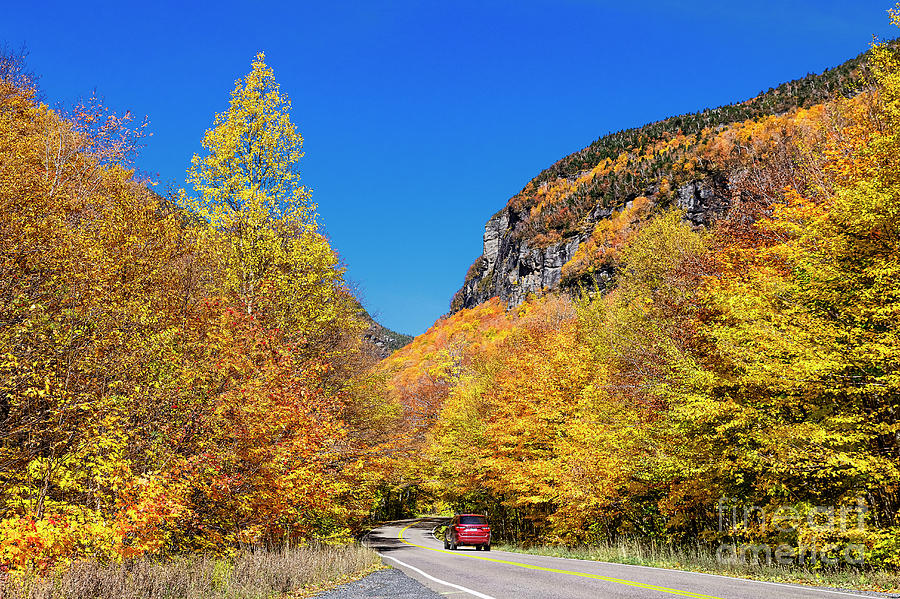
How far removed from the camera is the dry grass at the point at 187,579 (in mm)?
7707

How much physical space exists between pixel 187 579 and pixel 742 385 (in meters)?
14.8

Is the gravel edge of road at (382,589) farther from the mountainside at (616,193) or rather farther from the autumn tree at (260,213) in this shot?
the mountainside at (616,193)

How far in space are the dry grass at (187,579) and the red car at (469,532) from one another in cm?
1196

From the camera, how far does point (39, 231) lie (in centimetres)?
1189

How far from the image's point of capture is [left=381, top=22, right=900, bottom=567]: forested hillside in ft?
40.2

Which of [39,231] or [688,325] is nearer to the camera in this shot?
[39,231]

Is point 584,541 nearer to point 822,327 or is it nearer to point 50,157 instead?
point 822,327

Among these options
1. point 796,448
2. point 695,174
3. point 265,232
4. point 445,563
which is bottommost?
point 445,563

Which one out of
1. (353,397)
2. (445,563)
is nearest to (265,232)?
(353,397)

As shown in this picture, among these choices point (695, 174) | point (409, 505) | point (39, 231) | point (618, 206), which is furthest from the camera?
point (618, 206)

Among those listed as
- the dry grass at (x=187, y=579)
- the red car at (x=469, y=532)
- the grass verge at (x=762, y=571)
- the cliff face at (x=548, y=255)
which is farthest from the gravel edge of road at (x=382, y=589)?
the cliff face at (x=548, y=255)

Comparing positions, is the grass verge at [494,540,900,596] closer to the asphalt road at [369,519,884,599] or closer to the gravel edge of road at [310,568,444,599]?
the asphalt road at [369,519,884,599]

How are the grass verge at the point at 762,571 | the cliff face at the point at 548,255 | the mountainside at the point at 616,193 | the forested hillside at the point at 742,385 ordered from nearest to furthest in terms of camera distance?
1. the grass verge at the point at 762,571
2. the forested hillside at the point at 742,385
3. the cliff face at the point at 548,255
4. the mountainside at the point at 616,193

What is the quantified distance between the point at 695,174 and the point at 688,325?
357 ft
